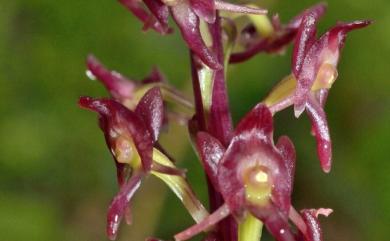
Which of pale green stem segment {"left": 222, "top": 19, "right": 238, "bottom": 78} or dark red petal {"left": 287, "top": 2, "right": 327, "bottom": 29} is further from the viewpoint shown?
pale green stem segment {"left": 222, "top": 19, "right": 238, "bottom": 78}

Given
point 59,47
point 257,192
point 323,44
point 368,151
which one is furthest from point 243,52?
point 59,47

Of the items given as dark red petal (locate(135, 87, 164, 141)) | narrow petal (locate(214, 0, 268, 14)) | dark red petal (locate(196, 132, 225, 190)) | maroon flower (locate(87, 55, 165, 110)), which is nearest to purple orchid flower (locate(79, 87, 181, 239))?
dark red petal (locate(135, 87, 164, 141))

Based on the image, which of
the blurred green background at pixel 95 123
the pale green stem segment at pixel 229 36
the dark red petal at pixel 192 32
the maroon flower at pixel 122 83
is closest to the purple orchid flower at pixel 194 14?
the dark red petal at pixel 192 32

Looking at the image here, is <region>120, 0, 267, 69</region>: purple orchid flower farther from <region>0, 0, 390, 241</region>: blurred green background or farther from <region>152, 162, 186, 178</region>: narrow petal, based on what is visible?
<region>0, 0, 390, 241</region>: blurred green background

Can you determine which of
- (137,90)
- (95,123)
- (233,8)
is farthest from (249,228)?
(95,123)

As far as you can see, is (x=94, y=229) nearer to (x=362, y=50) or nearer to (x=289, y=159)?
(x=362, y=50)

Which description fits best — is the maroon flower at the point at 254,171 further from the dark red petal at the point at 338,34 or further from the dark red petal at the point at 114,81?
the dark red petal at the point at 114,81
